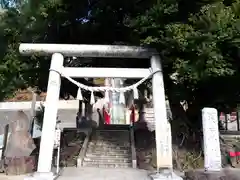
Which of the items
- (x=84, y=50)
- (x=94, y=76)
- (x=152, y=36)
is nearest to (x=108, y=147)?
(x=94, y=76)

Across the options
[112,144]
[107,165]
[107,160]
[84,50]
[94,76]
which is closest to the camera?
[94,76]

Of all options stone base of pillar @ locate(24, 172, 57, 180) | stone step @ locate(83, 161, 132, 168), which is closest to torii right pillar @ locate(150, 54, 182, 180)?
stone step @ locate(83, 161, 132, 168)

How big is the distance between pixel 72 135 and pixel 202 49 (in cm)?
877

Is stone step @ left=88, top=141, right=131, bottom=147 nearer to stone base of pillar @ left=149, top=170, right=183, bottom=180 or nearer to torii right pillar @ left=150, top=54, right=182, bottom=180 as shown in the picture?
torii right pillar @ left=150, top=54, right=182, bottom=180

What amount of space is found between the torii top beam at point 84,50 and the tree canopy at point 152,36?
43cm

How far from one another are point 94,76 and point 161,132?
320 centimetres

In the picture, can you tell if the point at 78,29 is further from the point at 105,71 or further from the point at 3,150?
the point at 3,150

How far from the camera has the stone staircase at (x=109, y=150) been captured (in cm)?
1343

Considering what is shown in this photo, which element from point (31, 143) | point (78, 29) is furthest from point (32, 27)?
point (31, 143)

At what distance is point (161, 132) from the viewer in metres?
10.9

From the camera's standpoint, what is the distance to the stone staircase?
13430 millimetres

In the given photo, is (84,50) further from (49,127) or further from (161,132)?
(161,132)

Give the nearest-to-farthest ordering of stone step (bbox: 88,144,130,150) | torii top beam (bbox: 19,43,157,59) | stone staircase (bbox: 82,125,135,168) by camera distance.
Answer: torii top beam (bbox: 19,43,157,59)
stone staircase (bbox: 82,125,135,168)
stone step (bbox: 88,144,130,150)

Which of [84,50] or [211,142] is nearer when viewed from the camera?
[211,142]
